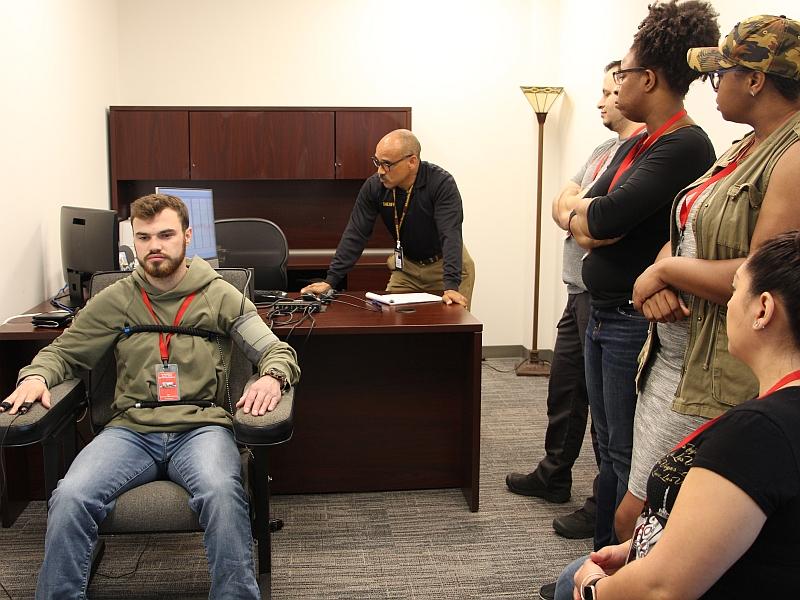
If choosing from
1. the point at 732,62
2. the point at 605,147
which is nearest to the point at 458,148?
the point at 605,147

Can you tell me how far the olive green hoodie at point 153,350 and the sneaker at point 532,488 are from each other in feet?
4.21

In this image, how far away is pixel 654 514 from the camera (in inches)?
50.7

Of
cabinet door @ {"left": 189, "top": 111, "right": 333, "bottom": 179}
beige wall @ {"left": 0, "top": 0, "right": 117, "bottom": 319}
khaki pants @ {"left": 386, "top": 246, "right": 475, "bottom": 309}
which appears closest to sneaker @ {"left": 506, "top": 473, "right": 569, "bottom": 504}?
khaki pants @ {"left": 386, "top": 246, "right": 475, "bottom": 309}

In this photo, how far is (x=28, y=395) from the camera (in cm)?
210

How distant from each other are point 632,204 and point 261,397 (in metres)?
1.09

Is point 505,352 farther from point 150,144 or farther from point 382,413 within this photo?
point 150,144

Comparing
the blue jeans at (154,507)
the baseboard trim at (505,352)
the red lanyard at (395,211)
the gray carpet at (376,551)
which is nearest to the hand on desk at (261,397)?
the blue jeans at (154,507)

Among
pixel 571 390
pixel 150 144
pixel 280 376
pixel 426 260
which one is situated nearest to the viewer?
pixel 280 376

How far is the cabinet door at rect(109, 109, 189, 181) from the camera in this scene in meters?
5.01

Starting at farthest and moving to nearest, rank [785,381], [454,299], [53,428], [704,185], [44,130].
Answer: [44,130] → [454,299] → [53,428] → [704,185] → [785,381]

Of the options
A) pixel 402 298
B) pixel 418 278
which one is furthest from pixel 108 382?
pixel 418 278

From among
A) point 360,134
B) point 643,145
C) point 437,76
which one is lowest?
point 643,145

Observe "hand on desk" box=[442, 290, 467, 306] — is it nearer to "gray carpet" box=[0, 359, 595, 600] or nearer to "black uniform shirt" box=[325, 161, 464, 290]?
"black uniform shirt" box=[325, 161, 464, 290]

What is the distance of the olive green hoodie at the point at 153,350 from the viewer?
232 centimetres
